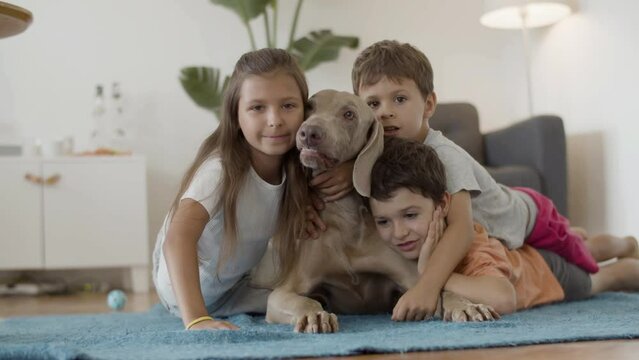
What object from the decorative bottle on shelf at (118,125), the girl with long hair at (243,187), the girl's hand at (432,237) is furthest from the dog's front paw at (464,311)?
the decorative bottle on shelf at (118,125)

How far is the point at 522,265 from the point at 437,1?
10.9ft

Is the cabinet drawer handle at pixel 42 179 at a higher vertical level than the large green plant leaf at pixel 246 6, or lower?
lower

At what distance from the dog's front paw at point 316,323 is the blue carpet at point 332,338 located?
0.03 meters

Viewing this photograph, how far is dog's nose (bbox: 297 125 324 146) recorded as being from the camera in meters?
1.81

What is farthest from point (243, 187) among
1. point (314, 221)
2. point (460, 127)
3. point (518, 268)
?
point (460, 127)

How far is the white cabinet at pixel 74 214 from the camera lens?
450cm

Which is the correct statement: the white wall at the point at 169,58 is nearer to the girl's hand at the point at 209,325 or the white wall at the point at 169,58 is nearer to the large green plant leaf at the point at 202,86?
the large green plant leaf at the point at 202,86

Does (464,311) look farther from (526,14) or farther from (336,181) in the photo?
(526,14)

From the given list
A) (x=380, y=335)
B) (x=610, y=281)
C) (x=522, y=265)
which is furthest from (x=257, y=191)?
(x=610, y=281)

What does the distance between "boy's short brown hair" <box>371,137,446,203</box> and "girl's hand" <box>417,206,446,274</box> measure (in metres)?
0.05

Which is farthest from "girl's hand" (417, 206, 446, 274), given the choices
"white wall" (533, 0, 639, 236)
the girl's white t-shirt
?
"white wall" (533, 0, 639, 236)

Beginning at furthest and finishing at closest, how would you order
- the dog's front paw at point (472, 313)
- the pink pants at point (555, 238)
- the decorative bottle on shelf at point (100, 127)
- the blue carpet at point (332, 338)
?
the decorative bottle on shelf at point (100, 127)
the pink pants at point (555, 238)
the dog's front paw at point (472, 313)
the blue carpet at point (332, 338)

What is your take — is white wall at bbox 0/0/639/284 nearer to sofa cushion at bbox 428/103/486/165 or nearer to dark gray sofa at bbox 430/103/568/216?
sofa cushion at bbox 428/103/486/165

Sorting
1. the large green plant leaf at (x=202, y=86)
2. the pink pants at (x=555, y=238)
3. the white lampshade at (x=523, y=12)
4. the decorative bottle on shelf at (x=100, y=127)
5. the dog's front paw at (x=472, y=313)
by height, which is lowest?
the dog's front paw at (x=472, y=313)
